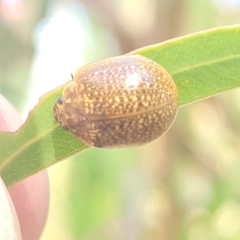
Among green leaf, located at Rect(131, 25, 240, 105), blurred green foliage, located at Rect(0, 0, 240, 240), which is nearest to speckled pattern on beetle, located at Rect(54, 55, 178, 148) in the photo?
green leaf, located at Rect(131, 25, 240, 105)

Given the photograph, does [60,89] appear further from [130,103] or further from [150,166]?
[150,166]

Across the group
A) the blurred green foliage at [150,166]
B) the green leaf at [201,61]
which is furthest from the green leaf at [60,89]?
the blurred green foliage at [150,166]

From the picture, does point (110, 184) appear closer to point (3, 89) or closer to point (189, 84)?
point (3, 89)

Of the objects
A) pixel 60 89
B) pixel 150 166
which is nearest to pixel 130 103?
pixel 60 89

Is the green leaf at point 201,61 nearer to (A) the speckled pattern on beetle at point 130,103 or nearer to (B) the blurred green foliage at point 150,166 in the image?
(A) the speckled pattern on beetle at point 130,103

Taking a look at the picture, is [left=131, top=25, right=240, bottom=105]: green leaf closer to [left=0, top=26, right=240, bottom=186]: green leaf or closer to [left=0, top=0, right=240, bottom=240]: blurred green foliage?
[left=0, top=26, right=240, bottom=186]: green leaf

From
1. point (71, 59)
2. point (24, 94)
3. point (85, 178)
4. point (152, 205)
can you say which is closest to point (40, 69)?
point (71, 59)
